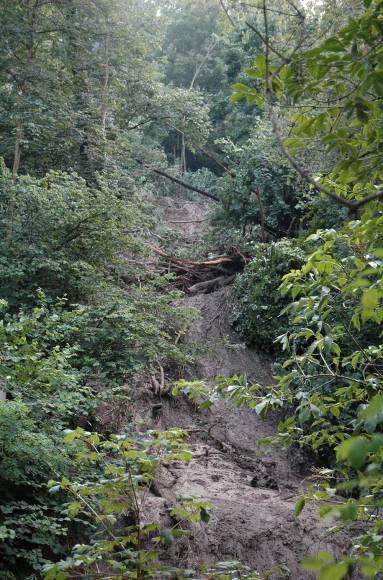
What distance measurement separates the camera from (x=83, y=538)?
4.88 meters

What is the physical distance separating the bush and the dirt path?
16.5 inches

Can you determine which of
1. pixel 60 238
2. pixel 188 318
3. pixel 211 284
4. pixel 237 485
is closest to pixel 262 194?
pixel 211 284

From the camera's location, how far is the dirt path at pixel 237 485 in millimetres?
5699

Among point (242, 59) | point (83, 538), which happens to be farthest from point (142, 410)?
point (242, 59)

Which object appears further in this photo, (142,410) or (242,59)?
(242,59)

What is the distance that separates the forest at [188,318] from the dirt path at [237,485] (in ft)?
0.10

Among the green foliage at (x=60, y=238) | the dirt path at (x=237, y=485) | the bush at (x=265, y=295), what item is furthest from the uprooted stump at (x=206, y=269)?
the green foliage at (x=60, y=238)

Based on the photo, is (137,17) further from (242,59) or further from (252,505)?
(252,505)

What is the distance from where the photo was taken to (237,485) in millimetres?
7051

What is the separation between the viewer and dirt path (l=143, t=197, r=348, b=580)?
570cm

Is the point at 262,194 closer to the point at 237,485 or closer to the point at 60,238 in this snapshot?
the point at 60,238

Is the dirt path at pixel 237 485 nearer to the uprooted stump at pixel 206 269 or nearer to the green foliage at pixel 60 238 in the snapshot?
the uprooted stump at pixel 206 269

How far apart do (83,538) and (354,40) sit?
452 centimetres

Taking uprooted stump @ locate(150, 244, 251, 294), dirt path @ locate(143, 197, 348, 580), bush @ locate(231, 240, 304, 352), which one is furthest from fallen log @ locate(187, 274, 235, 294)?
bush @ locate(231, 240, 304, 352)
